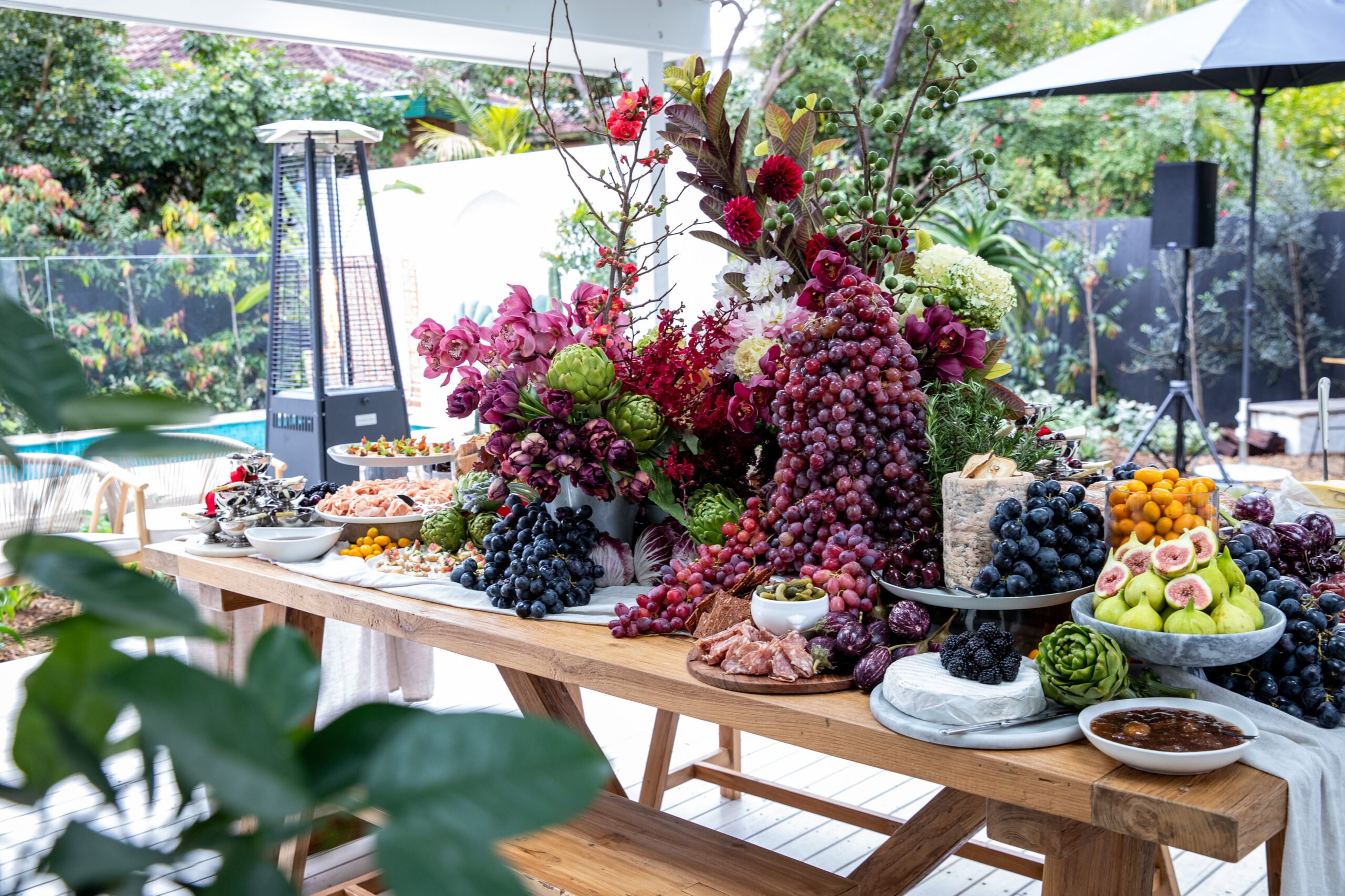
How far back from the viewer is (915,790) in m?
2.99

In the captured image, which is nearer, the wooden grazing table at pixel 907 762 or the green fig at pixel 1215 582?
the wooden grazing table at pixel 907 762

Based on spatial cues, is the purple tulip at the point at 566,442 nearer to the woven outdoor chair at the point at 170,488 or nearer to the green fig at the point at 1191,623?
the green fig at the point at 1191,623

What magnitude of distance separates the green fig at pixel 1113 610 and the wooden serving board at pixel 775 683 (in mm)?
294

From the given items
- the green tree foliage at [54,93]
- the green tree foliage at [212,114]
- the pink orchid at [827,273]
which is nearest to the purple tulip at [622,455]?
the pink orchid at [827,273]

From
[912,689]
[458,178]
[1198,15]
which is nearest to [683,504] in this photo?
[912,689]

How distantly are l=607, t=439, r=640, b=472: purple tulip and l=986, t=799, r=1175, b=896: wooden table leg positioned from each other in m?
0.74

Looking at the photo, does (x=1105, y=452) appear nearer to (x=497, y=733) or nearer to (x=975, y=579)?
(x=975, y=579)

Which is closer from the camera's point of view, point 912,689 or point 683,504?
point 912,689

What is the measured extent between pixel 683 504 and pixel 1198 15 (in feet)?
14.4

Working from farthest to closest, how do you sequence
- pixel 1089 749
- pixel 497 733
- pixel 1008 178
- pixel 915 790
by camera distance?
pixel 1008 178 → pixel 915 790 → pixel 1089 749 → pixel 497 733

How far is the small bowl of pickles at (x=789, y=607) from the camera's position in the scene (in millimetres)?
1351

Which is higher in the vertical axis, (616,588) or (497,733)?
(497,733)

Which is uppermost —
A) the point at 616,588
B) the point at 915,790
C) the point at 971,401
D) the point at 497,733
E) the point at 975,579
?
the point at 497,733

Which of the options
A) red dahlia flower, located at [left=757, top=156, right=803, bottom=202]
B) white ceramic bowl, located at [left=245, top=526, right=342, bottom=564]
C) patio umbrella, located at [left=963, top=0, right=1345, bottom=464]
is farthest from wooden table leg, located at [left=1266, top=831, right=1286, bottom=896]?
patio umbrella, located at [left=963, top=0, right=1345, bottom=464]
